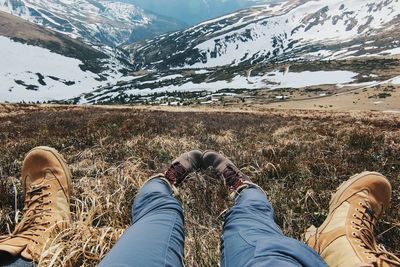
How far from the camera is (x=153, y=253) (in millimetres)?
2576

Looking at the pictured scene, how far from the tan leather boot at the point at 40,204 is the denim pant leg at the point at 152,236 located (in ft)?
2.52

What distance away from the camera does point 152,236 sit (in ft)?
9.19

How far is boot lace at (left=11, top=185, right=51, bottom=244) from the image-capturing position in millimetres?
3257

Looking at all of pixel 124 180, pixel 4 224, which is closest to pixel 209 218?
pixel 124 180

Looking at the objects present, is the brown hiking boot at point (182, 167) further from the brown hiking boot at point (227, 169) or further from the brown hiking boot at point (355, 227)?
the brown hiking boot at point (355, 227)

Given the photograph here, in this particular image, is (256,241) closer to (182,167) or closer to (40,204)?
(40,204)

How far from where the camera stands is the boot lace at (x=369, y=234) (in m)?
2.87

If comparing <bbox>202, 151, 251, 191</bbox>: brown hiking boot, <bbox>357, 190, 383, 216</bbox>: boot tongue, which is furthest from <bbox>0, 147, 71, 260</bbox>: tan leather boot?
<bbox>357, 190, 383, 216</bbox>: boot tongue

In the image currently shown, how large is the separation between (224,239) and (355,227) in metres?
1.29

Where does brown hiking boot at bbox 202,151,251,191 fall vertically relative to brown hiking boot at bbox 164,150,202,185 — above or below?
below

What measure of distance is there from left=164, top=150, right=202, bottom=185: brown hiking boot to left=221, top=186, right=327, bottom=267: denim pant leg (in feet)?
4.32

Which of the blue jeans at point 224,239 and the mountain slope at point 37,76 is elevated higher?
the mountain slope at point 37,76

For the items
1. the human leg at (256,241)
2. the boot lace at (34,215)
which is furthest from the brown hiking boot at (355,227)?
the boot lace at (34,215)

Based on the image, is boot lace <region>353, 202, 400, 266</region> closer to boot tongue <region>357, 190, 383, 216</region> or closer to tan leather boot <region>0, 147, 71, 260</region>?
boot tongue <region>357, 190, 383, 216</region>
